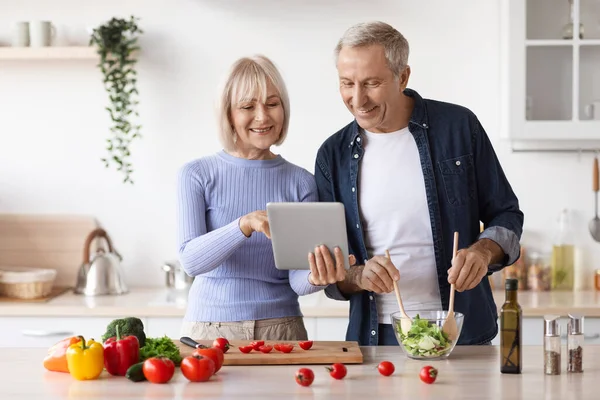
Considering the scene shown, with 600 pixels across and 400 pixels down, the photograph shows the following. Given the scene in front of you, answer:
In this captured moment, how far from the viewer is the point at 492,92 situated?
3.91 m

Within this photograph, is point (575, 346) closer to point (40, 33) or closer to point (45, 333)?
point (45, 333)

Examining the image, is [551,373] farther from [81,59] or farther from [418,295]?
[81,59]


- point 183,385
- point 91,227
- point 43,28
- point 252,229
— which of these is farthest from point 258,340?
point 43,28

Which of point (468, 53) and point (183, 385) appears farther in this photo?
point (468, 53)

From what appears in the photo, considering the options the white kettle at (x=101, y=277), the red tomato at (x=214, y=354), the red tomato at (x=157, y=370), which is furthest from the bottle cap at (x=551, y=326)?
the white kettle at (x=101, y=277)

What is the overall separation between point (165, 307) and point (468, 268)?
158 cm

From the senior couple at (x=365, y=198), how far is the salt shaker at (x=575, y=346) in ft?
1.23

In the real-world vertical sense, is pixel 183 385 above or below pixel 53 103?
below

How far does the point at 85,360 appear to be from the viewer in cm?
194

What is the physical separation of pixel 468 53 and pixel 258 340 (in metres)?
2.04

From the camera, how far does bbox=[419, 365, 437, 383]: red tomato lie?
188cm

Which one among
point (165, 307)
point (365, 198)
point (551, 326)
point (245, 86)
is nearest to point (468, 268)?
point (551, 326)

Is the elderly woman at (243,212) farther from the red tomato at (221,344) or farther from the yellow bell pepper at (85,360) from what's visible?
the yellow bell pepper at (85,360)

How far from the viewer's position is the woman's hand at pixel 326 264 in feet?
6.94
